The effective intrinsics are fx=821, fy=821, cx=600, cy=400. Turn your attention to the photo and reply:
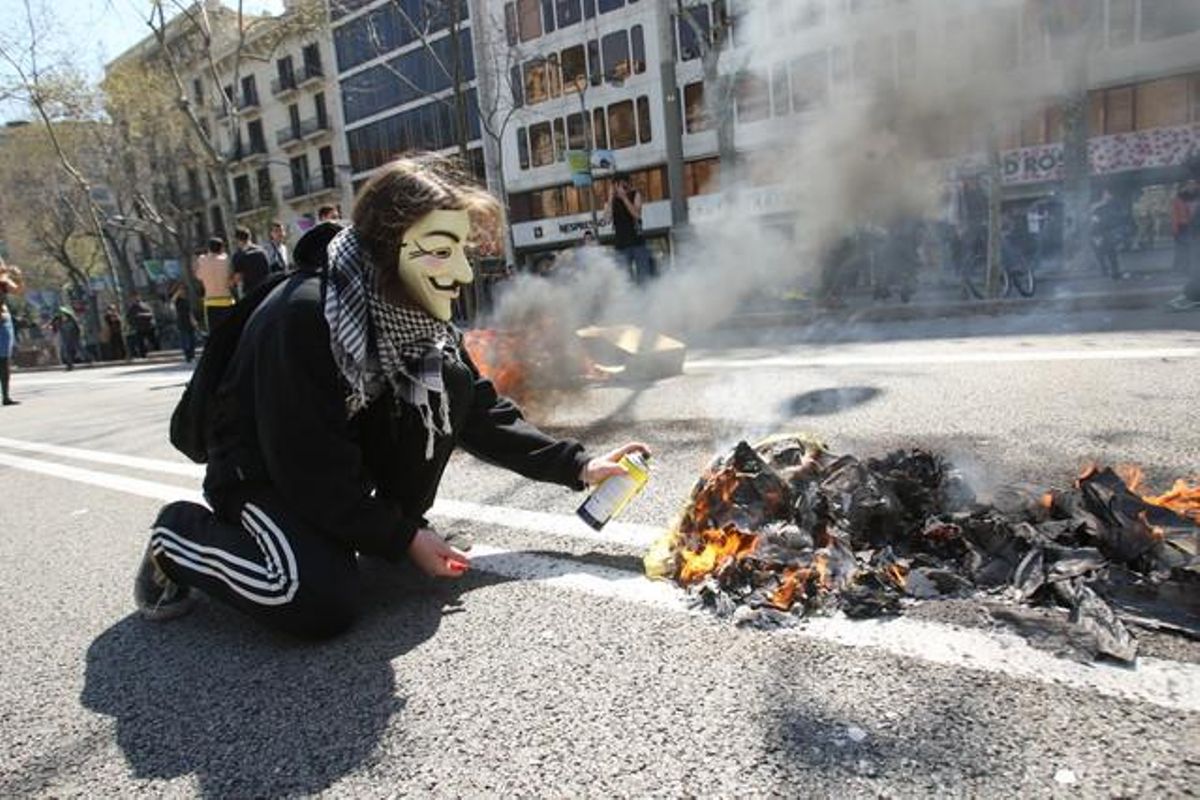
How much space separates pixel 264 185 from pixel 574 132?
2353cm

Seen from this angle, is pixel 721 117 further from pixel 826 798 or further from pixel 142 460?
pixel 826 798

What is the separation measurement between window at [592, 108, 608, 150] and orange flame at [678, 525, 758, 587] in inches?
1207

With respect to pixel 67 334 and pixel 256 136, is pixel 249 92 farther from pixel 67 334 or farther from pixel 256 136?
pixel 67 334

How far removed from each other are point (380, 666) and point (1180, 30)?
7317 millimetres

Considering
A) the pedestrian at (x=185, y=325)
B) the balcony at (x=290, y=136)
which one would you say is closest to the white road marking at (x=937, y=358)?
the pedestrian at (x=185, y=325)

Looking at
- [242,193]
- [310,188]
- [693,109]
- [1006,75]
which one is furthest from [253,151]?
[1006,75]

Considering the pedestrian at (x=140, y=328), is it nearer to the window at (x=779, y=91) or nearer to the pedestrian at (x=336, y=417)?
the window at (x=779, y=91)

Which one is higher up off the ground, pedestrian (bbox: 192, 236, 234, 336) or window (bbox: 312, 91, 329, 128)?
window (bbox: 312, 91, 329, 128)

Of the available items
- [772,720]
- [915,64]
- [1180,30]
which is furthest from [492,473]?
[1180,30]

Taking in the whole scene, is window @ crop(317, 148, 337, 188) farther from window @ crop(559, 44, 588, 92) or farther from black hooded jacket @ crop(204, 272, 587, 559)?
black hooded jacket @ crop(204, 272, 587, 559)

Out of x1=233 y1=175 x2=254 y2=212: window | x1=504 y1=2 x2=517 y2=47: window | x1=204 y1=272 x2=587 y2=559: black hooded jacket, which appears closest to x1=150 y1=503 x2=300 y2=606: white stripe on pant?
x1=204 y1=272 x2=587 y2=559: black hooded jacket

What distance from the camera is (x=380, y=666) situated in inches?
86.3

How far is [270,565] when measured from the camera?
2.28 metres

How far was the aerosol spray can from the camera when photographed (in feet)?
9.05
